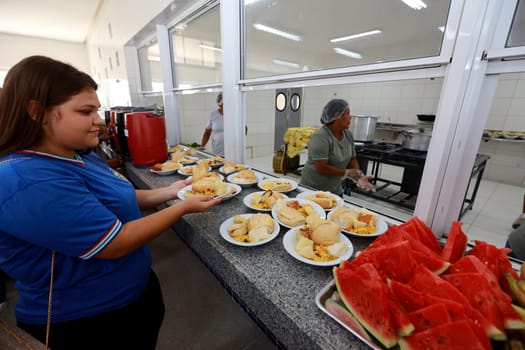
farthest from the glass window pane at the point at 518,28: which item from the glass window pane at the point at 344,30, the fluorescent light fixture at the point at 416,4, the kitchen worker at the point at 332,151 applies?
the kitchen worker at the point at 332,151

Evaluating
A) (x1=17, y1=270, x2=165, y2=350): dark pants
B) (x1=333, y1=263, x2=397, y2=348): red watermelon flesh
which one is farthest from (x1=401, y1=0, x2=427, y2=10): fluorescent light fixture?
(x1=17, y1=270, x2=165, y2=350): dark pants

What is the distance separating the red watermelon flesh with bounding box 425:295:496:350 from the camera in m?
0.43

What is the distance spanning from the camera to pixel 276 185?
151 centimetres

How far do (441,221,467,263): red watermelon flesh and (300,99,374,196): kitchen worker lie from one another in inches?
42.7

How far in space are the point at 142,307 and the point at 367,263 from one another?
972 mm

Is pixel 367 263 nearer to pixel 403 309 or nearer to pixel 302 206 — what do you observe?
pixel 403 309

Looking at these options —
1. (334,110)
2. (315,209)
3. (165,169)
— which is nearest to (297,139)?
(334,110)

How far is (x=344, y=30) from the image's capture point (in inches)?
60.1

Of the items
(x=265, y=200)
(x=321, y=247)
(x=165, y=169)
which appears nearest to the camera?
(x=321, y=247)

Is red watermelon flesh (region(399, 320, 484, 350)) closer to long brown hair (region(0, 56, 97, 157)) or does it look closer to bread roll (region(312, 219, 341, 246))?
bread roll (region(312, 219, 341, 246))

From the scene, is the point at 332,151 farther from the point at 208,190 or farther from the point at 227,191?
the point at 208,190

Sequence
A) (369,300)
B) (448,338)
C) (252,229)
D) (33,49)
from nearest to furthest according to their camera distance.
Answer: (448,338) → (369,300) → (252,229) → (33,49)

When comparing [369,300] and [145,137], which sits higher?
[145,137]

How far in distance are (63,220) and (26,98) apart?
0.38 meters
